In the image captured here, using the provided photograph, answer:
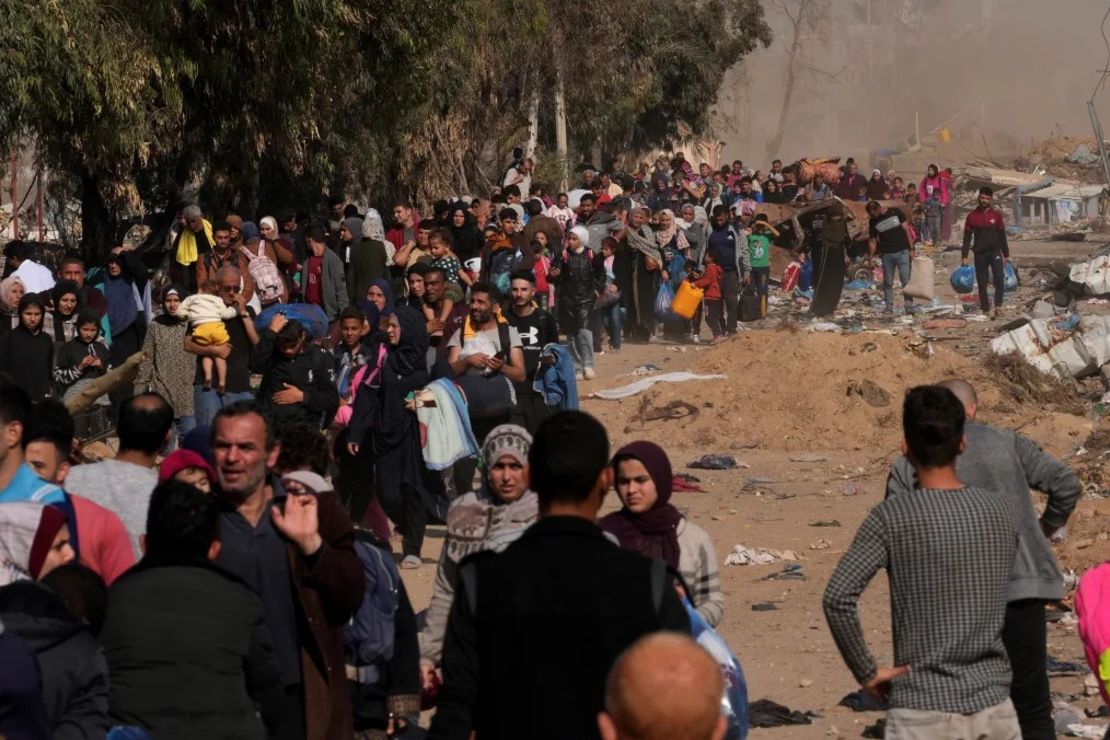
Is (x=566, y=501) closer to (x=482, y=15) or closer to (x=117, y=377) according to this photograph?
(x=117, y=377)

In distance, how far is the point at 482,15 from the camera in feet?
82.5

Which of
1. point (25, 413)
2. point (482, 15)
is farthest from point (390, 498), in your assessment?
point (482, 15)

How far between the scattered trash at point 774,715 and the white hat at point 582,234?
13.3m

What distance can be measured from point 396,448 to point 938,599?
6711 mm

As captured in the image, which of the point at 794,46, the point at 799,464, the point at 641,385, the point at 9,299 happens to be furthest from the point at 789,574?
the point at 794,46

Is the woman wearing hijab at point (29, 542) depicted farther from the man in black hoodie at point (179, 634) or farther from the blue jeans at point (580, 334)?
the blue jeans at point (580, 334)

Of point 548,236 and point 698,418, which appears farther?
point 548,236

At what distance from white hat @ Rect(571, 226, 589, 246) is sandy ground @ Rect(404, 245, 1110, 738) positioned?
56.7 inches

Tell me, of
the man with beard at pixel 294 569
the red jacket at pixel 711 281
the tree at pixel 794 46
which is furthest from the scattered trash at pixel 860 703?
the tree at pixel 794 46

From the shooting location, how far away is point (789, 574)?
1123 centimetres

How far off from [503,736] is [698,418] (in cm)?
1360

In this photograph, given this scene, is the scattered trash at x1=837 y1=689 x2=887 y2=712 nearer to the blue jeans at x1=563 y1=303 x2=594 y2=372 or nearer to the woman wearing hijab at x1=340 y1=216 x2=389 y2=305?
the woman wearing hijab at x1=340 y1=216 x2=389 y2=305

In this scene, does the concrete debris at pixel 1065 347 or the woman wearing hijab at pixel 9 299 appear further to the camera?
the concrete debris at pixel 1065 347

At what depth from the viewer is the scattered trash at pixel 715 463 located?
15.6 metres
